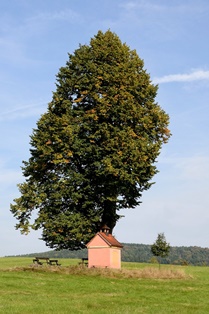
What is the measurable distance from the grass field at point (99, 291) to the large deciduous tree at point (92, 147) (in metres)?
7.03

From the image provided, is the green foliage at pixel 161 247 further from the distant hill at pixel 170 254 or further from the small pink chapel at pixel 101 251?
the distant hill at pixel 170 254

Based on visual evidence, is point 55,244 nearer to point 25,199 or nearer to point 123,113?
point 25,199

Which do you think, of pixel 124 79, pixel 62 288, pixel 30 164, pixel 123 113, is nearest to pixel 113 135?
pixel 123 113

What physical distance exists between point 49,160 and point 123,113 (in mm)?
7892

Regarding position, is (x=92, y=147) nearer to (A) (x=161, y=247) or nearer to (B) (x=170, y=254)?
(A) (x=161, y=247)

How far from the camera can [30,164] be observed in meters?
42.3

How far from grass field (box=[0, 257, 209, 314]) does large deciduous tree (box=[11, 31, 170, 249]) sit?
7029 millimetres

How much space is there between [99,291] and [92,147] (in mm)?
17088

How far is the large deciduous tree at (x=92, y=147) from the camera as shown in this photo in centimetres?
3850

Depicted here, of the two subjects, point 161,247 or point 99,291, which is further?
point 161,247

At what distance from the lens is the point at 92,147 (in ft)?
129

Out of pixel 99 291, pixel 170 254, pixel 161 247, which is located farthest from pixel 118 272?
pixel 170 254

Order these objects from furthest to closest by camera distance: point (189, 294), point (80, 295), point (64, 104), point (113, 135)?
point (64, 104) < point (113, 135) < point (189, 294) < point (80, 295)

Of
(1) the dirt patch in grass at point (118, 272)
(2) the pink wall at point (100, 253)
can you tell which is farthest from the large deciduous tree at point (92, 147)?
(1) the dirt patch in grass at point (118, 272)
